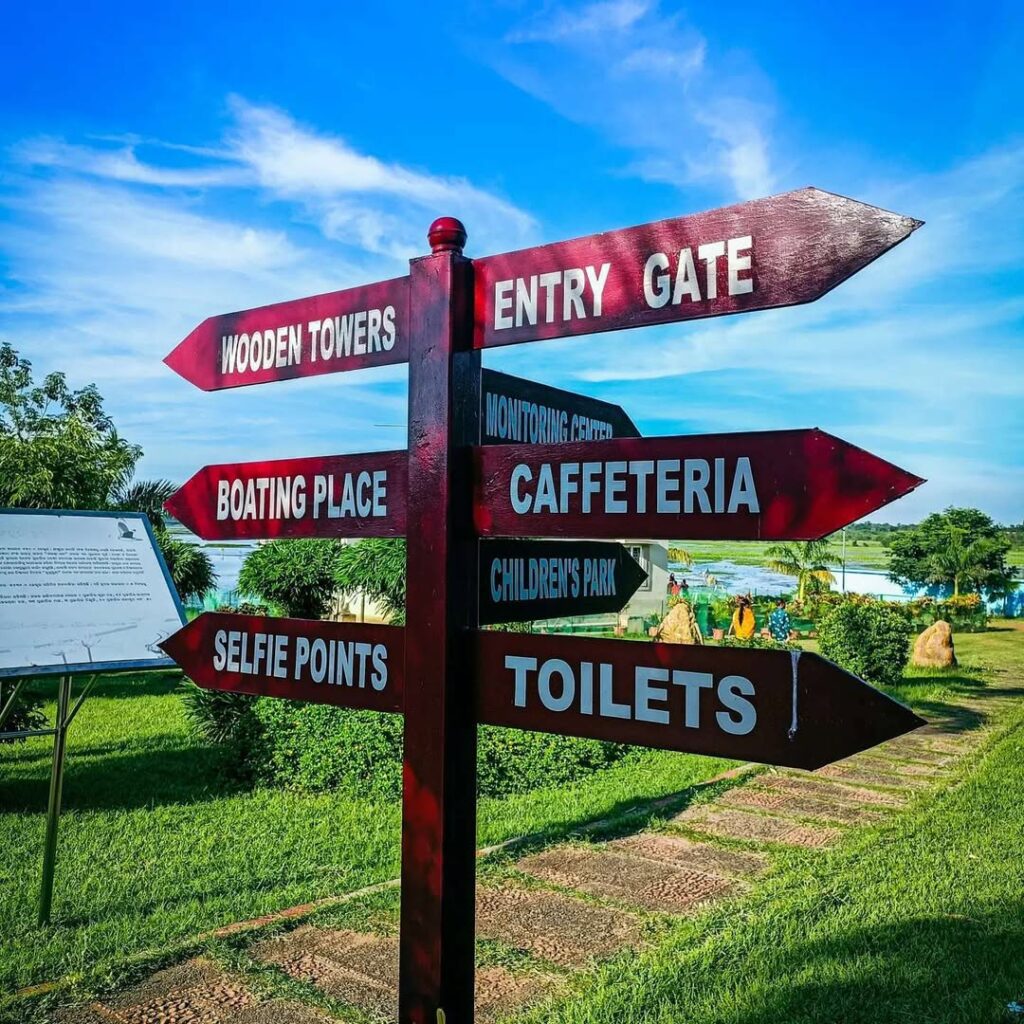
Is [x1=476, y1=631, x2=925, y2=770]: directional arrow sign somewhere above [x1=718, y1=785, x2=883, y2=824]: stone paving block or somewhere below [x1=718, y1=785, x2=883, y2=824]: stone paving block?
above

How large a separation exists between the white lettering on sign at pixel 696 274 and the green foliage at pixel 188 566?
1253 centimetres

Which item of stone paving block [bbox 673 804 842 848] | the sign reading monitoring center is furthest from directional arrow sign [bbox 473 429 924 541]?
stone paving block [bbox 673 804 842 848]

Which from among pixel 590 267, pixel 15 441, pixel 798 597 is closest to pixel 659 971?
pixel 590 267

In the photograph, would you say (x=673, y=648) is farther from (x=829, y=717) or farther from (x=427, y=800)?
(x=427, y=800)

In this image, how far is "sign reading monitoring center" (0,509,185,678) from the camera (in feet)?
13.7

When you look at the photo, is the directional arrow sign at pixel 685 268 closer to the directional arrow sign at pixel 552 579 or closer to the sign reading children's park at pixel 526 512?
the sign reading children's park at pixel 526 512

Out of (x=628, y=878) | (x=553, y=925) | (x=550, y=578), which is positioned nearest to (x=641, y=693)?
(x=550, y=578)

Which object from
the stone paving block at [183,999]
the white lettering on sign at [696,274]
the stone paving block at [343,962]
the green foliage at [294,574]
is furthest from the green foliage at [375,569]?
the white lettering on sign at [696,274]

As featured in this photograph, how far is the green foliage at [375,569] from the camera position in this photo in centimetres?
739

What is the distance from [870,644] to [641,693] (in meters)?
12.0

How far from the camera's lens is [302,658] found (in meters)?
2.52

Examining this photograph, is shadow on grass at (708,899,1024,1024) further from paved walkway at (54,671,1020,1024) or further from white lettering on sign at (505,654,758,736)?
white lettering on sign at (505,654,758,736)

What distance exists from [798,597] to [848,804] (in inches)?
1169

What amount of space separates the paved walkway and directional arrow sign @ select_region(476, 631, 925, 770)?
1.80m
